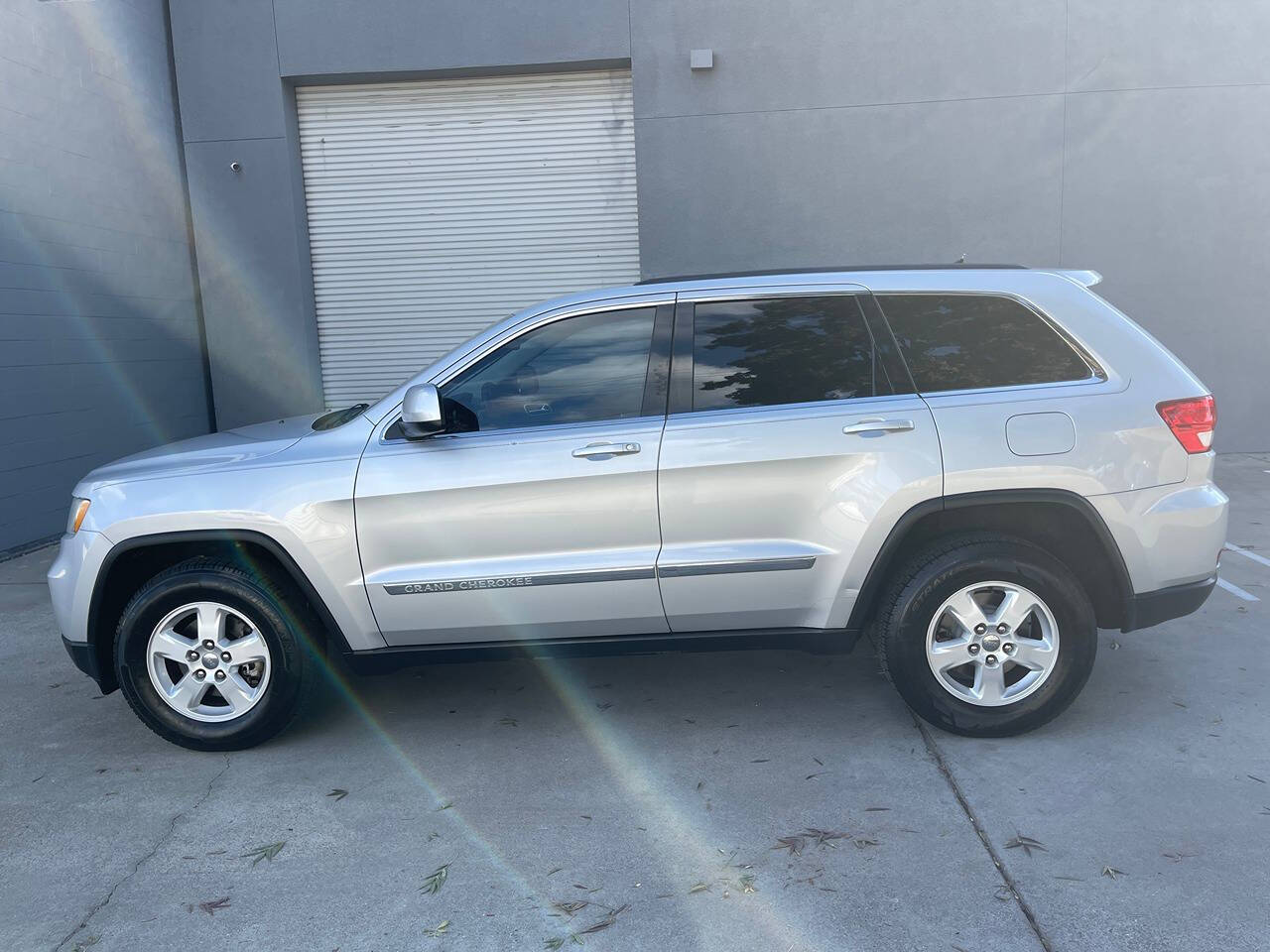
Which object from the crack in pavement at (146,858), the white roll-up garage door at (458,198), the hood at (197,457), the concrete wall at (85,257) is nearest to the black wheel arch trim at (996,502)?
the hood at (197,457)

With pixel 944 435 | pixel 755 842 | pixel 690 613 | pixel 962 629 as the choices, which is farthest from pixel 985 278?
pixel 755 842

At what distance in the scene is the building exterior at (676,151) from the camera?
9742mm

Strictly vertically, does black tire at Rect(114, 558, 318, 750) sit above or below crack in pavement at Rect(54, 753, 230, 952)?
above

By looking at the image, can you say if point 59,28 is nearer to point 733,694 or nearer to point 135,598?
point 135,598

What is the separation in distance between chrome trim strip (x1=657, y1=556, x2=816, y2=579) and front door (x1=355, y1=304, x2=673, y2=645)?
0.12 metres

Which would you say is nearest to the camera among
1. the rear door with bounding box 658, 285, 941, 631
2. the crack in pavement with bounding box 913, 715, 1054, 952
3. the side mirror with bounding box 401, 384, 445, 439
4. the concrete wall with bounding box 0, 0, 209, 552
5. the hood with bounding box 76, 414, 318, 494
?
the crack in pavement with bounding box 913, 715, 1054, 952

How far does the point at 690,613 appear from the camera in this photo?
4.06 metres

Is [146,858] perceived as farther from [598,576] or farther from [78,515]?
[598,576]

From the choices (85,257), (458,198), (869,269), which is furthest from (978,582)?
(85,257)

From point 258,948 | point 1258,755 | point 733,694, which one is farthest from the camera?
point 733,694

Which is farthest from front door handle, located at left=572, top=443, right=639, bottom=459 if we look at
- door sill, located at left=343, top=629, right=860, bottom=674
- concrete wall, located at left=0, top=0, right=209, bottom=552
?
concrete wall, located at left=0, top=0, right=209, bottom=552

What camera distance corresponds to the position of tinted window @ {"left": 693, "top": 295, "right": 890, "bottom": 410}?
4.06 metres

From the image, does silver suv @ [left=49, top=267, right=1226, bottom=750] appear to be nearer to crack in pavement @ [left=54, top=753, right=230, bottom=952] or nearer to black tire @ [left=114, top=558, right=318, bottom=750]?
black tire @ [left=114, top=558, right=318, bottom=750]

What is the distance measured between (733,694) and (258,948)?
7.77 feet
